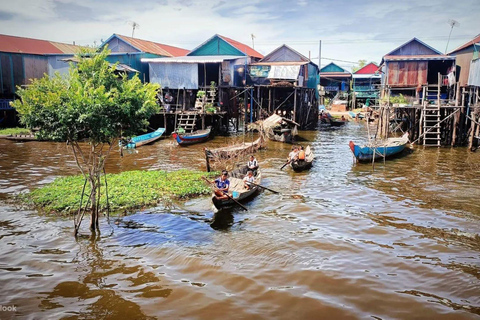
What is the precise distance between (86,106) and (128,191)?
517cm

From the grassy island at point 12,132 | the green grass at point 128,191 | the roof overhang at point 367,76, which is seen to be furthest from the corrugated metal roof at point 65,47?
the roof overhang at point 367,76

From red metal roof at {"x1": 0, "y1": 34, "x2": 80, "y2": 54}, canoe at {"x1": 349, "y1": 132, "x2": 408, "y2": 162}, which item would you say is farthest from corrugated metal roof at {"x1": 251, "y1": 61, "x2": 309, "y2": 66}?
red metal roof at {"x1": 0, "y1": 34, "x2": 80, "y2": 54}

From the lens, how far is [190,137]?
82.6 ft

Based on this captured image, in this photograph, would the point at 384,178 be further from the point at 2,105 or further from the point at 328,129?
the point at 2,105

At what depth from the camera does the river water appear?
690 centimetres

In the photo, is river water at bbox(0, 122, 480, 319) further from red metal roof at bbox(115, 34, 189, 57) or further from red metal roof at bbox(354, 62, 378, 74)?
red metal roof at bbox(354, 62, 378, 74)

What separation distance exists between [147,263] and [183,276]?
105 cm

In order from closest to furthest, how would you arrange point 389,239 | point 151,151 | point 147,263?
point 147,263 < point 389,239 < point 151,151

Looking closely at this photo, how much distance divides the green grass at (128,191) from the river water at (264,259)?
586 mm

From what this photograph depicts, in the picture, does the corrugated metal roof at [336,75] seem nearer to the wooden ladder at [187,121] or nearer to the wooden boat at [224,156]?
the wooden ladder at [187,121]

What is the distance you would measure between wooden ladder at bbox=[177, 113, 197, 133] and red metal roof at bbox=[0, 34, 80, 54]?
1364cm

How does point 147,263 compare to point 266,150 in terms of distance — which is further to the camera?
point 266,150

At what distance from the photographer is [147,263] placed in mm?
8445

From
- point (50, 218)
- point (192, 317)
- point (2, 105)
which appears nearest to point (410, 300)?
point (192, 317)
